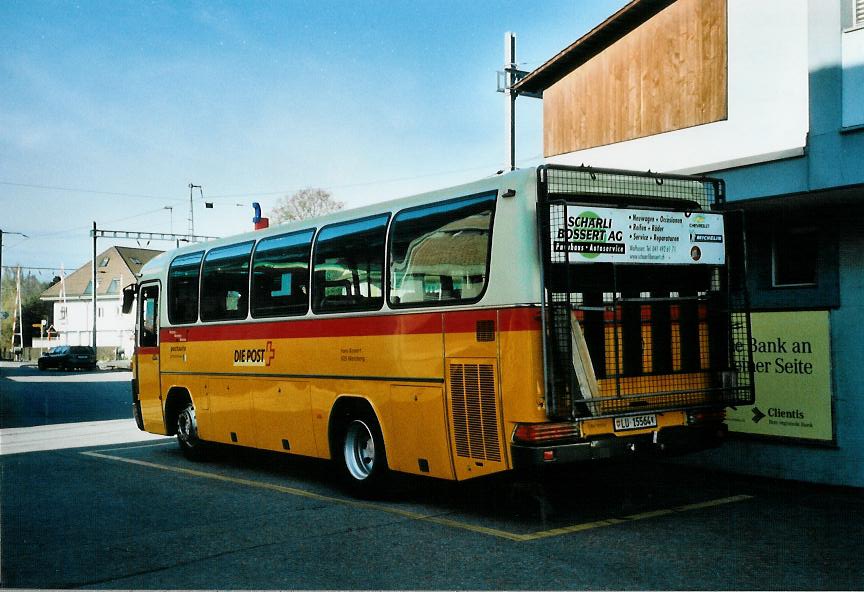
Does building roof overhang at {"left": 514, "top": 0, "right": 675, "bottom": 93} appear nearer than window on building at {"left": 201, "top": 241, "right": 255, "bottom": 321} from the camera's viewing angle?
No

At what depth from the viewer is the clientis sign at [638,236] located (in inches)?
302

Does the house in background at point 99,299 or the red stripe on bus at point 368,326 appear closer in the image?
the red stripe on bus at point 368,326

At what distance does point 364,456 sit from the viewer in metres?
9.93

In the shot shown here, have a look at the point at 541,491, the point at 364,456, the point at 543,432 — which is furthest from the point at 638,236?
the point at 364,456

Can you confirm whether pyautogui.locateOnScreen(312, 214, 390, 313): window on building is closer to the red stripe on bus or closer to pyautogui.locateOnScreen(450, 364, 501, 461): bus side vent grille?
the red stripe on bus

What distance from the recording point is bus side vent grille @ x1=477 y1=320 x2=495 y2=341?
7.89m

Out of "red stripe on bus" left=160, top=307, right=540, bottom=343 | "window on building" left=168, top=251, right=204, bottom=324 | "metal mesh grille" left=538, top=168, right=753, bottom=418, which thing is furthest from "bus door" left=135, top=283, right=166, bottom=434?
"metal mesh grille" left=538, top=168, right=753, bottom=418

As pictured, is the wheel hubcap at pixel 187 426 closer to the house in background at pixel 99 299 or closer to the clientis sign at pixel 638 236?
the clientis sign at pixel 638 236

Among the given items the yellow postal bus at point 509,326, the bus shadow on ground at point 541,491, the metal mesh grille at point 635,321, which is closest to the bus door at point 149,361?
the bus shadow on ground at point 541,491

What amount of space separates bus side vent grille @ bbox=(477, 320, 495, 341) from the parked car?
177ft

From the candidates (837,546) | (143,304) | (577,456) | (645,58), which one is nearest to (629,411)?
(577,456)

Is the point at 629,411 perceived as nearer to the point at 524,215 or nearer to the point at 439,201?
the point at 524,215

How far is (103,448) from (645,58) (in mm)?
10716

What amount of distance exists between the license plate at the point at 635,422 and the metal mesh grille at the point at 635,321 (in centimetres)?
8
